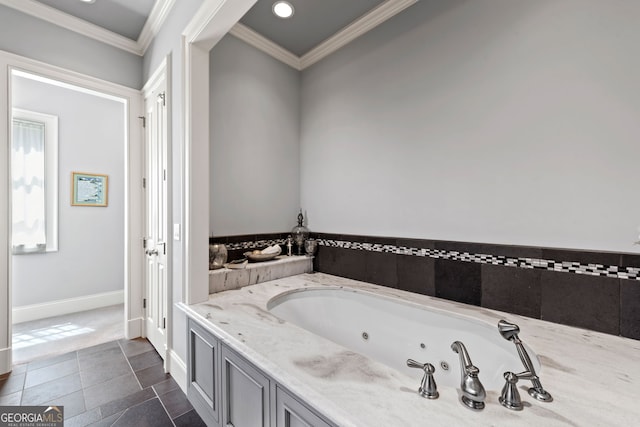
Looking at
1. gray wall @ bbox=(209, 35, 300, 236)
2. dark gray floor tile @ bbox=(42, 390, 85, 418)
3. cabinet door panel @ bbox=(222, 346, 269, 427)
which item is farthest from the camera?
gray wall @ bbox=(209, 35, 300, 236)

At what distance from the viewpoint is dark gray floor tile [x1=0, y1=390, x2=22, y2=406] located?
167 cm

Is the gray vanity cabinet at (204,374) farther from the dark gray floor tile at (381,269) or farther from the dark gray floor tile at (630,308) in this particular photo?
the dark gray floor tile at (630,308)

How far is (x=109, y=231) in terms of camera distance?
3.58 metres

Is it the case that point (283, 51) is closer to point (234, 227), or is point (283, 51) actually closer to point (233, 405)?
point (234, 227)

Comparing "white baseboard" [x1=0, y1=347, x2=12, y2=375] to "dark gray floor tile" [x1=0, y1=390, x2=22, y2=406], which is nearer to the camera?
"dark gray floor tile" [x1=0, y1=390, x2=22, y2=406]

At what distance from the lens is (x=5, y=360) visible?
6.47 feet

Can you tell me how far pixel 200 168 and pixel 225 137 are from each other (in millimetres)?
691

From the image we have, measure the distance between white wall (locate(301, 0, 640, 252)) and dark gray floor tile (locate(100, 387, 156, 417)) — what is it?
1.97m

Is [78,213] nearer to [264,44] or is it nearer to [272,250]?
[272,250]

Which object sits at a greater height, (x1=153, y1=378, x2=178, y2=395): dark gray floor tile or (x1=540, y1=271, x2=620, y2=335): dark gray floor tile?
(x1=540, y1=271, x2=620, y2=335): dark gray floor tile

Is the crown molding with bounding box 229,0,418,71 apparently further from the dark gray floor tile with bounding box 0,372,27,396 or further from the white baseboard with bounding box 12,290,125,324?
the white baseboard with bounding box 12,290,125,324

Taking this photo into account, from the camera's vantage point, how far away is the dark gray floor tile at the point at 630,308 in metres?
1.24

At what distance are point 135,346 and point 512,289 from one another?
125 inches

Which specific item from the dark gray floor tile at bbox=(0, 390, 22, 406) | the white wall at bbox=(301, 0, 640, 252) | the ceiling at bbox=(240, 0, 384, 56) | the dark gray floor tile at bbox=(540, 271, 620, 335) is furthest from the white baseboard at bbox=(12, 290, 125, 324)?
the dark gray floor tile at bbox=(540, 271, 620, 335)
